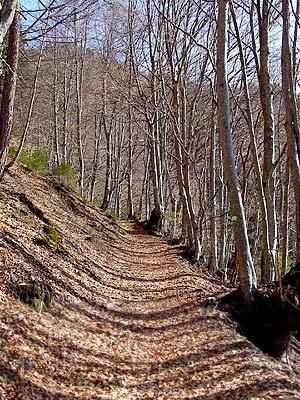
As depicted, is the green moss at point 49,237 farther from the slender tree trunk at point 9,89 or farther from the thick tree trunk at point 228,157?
the thick tree trunk at point 228,157

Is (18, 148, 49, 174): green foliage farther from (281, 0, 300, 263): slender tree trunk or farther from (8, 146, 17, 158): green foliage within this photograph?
(281, 0, 300, 263): slender tree trunk

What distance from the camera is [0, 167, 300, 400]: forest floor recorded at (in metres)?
3.69

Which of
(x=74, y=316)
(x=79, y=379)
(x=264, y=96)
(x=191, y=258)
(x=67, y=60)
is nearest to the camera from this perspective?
(x=79, y=379)

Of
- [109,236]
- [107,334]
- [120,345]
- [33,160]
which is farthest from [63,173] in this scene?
[120,345]

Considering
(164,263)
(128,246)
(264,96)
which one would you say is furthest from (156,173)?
(264,96)

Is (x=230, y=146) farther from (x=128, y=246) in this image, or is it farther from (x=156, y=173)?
(x=156, y=173)

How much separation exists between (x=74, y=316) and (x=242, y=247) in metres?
2.65

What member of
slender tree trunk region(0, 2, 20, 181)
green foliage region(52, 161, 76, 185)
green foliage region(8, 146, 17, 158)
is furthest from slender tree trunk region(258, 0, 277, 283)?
green foliage region(52, 161, 76, 185)

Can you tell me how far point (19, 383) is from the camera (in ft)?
10.5

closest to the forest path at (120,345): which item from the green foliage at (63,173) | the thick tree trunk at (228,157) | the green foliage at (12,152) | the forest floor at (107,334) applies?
the forest floor at (107,334)

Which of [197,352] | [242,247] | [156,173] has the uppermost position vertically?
[156,173]

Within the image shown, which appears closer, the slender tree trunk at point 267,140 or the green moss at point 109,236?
the slender tree trunk at point 267,140

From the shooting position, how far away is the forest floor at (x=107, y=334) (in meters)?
3.69

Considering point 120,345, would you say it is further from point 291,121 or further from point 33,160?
point 33,160
